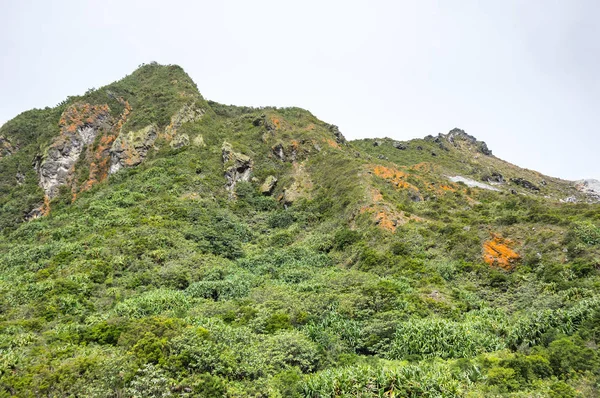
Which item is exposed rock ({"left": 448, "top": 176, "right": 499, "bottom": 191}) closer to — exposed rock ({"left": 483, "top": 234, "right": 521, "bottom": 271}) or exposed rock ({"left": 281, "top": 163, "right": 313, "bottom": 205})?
exposed rock ({"left": 281, "top": 163, "right": 313, "bottom": 205})

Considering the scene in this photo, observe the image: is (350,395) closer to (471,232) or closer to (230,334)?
(230,334)

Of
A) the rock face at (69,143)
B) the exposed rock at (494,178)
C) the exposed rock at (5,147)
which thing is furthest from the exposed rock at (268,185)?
the exposed rock at (494,178)

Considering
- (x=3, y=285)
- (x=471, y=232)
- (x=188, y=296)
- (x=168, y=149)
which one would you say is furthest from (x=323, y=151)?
(x=3, y=285)

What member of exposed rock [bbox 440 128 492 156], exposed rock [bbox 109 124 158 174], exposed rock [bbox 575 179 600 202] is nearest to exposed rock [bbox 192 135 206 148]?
exposed rock [bbox 109 124 158 174]

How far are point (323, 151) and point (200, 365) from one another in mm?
50144

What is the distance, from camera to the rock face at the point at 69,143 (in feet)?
197

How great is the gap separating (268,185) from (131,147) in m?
24.0

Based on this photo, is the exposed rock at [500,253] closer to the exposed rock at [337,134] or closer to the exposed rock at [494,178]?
the exposed rock at [337,134]

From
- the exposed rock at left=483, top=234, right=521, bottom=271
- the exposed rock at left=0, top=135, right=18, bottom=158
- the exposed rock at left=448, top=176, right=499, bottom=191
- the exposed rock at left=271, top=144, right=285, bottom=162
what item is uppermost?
the exposed rock at left=448, top=176, right=499, bottom=191

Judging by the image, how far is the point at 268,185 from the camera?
5656cm

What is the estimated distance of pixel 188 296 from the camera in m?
26.8

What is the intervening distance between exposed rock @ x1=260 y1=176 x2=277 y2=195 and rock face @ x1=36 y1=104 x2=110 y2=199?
33.0 meters

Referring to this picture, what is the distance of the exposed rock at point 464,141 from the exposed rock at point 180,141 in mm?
83600

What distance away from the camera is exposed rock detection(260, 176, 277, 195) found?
2207 inches
